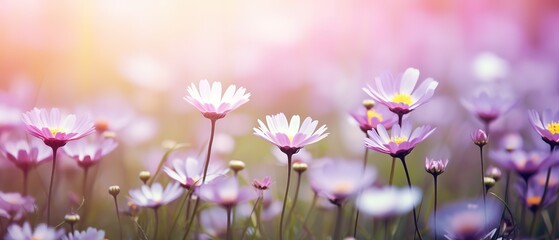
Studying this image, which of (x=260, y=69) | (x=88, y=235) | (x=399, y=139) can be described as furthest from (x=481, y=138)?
(x=260, y=69)

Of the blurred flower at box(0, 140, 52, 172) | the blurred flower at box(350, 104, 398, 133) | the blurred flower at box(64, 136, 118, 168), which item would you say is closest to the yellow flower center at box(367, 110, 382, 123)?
the blurred flower at box(350, 104, 398, 133)

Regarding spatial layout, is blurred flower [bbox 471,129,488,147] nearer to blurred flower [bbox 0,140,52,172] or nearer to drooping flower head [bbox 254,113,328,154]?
drooping flower head [bbox 254,113,328,154]

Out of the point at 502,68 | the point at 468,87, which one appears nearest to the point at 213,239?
the point at 502,68

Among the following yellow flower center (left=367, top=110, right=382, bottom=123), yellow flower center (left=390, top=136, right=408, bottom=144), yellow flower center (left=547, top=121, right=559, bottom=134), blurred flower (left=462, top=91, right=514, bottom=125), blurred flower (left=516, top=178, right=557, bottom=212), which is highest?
yellow flower center (left=390, top=136, right=408, bottom=144)

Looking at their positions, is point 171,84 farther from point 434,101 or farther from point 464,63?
point 464,63

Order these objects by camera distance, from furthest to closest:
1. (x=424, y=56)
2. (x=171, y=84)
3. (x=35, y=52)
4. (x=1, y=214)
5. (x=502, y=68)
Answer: (x=424, y=56) < (x=171, y=84) < (x=35, y=52) < (x=502, y=68) < (x=1, y=214)

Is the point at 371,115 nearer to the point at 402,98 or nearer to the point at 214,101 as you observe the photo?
the point at 402,98

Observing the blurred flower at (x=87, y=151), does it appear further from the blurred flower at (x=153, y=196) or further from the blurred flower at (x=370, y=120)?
the blurred flower at (x=370, y=120)
